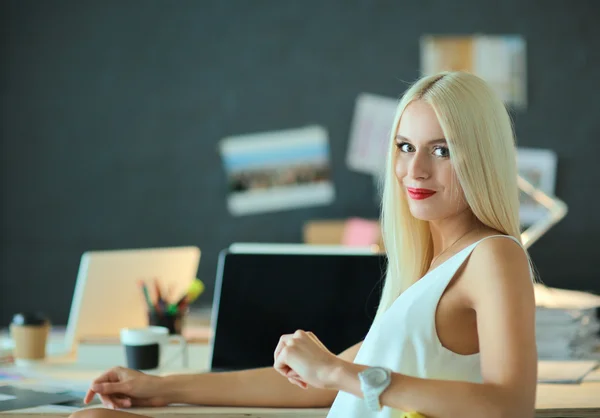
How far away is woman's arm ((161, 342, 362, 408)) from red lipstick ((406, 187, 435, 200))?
31 cm

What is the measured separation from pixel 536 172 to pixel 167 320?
5.64 feet

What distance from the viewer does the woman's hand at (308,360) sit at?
43.7 inches

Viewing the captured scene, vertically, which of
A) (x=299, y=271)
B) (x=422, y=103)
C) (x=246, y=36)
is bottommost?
(x=299, y=271)

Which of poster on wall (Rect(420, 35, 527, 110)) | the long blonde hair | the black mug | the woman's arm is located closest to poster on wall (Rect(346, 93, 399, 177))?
poster on wall (Rect(420, 35, 527, 110))

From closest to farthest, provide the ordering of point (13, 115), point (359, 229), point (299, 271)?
point (299, 271) → point (359, 229) → point (13, 115)

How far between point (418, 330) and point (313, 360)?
0.60ft

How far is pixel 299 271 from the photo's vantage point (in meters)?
1.79

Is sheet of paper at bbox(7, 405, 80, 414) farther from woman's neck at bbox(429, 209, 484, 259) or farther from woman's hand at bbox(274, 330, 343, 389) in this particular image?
woman's neck at bbox(429, 209, 484, 259)

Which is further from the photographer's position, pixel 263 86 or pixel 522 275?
pixel 263 86

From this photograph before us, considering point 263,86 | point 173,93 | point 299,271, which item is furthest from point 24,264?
point 299,271

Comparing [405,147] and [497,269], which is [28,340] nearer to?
[405,147]

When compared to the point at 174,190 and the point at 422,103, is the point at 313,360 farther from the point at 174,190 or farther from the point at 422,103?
the point at 174,190

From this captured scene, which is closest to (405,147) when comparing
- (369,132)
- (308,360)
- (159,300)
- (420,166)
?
(420,166)

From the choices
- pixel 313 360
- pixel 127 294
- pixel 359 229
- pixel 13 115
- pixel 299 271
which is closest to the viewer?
pixel 313 360
